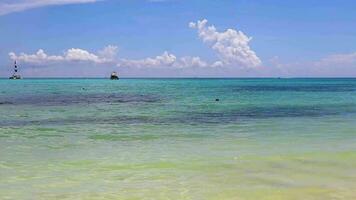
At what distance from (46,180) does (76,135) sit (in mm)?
9220

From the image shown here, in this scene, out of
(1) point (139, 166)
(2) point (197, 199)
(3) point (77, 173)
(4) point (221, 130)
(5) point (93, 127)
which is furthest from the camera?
(5) point (93, 127)

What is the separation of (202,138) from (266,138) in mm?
2369

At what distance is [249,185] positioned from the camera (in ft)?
34.9

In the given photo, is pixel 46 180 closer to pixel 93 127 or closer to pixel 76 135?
pixel 76 135

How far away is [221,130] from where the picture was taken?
72.0ft

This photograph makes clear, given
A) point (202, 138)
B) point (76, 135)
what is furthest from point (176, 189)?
point (76, 135)

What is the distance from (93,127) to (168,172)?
12.3 meters

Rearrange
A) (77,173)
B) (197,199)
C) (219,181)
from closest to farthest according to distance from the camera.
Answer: (197,199), (219,181), (77,173)

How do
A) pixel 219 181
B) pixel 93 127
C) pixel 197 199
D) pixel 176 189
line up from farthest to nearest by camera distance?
pixel 93 127
pixel 219 181
pixel 176 189
pixel 197 199

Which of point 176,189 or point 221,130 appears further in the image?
point 221,130

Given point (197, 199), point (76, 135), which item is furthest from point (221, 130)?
point (197, 199)

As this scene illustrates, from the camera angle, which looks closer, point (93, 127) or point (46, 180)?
point (46, 180)

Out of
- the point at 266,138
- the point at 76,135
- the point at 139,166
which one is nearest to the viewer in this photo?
the point at 139,166

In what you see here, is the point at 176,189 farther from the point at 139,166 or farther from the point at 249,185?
the point at 139,166
